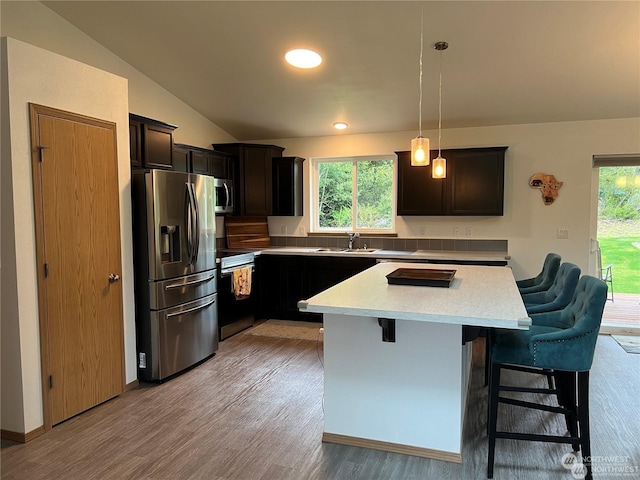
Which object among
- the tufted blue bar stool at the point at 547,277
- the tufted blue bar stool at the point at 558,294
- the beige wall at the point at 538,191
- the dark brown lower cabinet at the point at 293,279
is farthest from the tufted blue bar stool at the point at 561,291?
the dark brown lower cabinet at the point at 293,279

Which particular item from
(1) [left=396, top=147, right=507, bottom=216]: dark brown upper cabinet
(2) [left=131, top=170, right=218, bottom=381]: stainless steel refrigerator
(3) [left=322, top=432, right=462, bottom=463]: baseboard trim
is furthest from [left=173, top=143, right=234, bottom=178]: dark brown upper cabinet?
(3) [left=322, top=432, right=462, bottom=463]: baseboard trim

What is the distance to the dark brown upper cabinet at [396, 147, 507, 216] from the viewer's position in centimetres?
469

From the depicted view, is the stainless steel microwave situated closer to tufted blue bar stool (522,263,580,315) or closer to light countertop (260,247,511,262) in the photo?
light countertop (260,247,511,262)

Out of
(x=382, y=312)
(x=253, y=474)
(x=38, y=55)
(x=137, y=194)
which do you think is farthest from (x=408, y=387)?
(x=38, y=55)

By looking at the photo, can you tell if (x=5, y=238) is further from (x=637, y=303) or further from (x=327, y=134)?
(x=637, y=303)

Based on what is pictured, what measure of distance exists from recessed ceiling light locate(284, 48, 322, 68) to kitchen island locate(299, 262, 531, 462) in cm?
218

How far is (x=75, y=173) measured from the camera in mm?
2814

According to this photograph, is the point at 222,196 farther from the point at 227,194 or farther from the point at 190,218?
the point at 190,218

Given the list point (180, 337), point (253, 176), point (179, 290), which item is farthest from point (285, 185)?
point (180, 337)

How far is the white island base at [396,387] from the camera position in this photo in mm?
2258

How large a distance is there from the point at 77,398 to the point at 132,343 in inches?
21.9

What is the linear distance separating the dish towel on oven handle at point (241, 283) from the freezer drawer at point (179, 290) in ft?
2.01

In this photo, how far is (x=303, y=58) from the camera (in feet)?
12.1

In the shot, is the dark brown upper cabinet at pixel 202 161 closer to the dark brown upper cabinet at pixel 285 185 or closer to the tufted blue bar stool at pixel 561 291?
the dark brown upper cabinet at pixel 285 185
